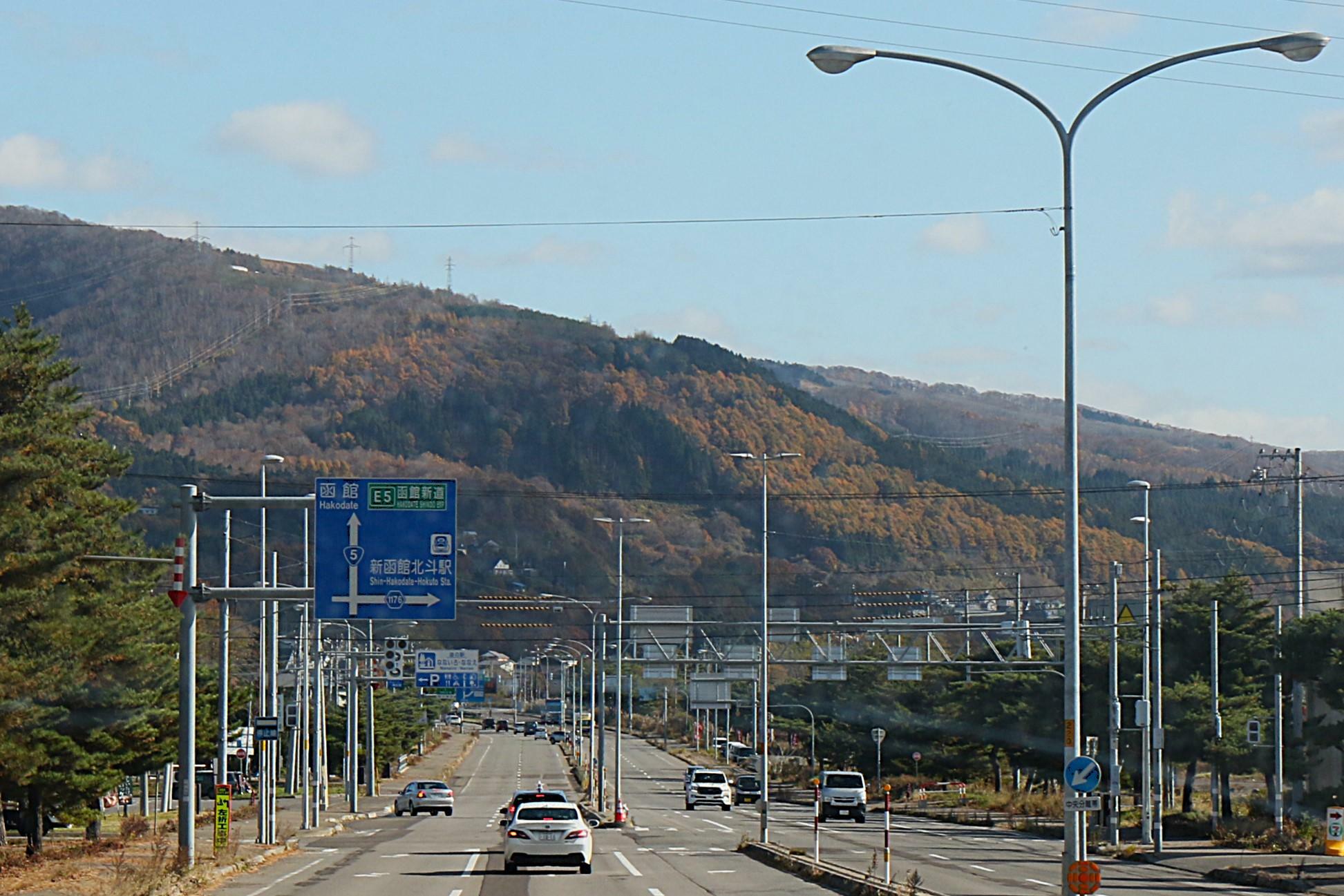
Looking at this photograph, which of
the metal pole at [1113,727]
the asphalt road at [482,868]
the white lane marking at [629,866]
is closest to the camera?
the asphalt road at [482,868]

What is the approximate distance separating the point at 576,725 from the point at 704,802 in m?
45.2

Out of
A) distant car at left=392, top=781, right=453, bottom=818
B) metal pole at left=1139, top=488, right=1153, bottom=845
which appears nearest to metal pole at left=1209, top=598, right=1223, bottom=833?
metal pole at left=1139, top=488, right=1153, bottom=845

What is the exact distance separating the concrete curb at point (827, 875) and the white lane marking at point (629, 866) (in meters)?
3.12

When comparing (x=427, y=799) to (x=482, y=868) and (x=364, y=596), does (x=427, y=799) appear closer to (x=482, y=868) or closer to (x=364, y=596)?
(x=482, y=868)

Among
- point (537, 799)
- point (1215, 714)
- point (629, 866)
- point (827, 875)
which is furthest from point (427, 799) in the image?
point (827, 875)

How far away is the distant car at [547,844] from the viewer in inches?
1426

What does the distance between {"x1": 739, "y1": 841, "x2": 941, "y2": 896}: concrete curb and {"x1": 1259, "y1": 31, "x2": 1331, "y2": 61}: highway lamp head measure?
13490 mm

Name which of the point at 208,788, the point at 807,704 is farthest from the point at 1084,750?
the point at 807,704

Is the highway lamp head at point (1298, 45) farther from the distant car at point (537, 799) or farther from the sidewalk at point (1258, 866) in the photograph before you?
the distant car at point (537, 799)

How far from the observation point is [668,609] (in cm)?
7494

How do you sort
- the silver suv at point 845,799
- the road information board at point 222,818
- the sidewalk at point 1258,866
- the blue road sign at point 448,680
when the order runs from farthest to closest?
1. the blue road sign at point 448,680
2. the silver suv at point 845,799
3. the road information board at point 222,818
4. the sidewalk at point 1258,866

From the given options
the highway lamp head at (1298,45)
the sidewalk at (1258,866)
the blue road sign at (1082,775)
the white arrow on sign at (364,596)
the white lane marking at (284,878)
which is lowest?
the sidewalk at (1258,866)

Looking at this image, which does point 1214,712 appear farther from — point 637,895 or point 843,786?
point 637,895

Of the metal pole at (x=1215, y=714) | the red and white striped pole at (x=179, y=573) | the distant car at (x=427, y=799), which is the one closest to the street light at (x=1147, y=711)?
the metal pole at (x=1215, y=714)
